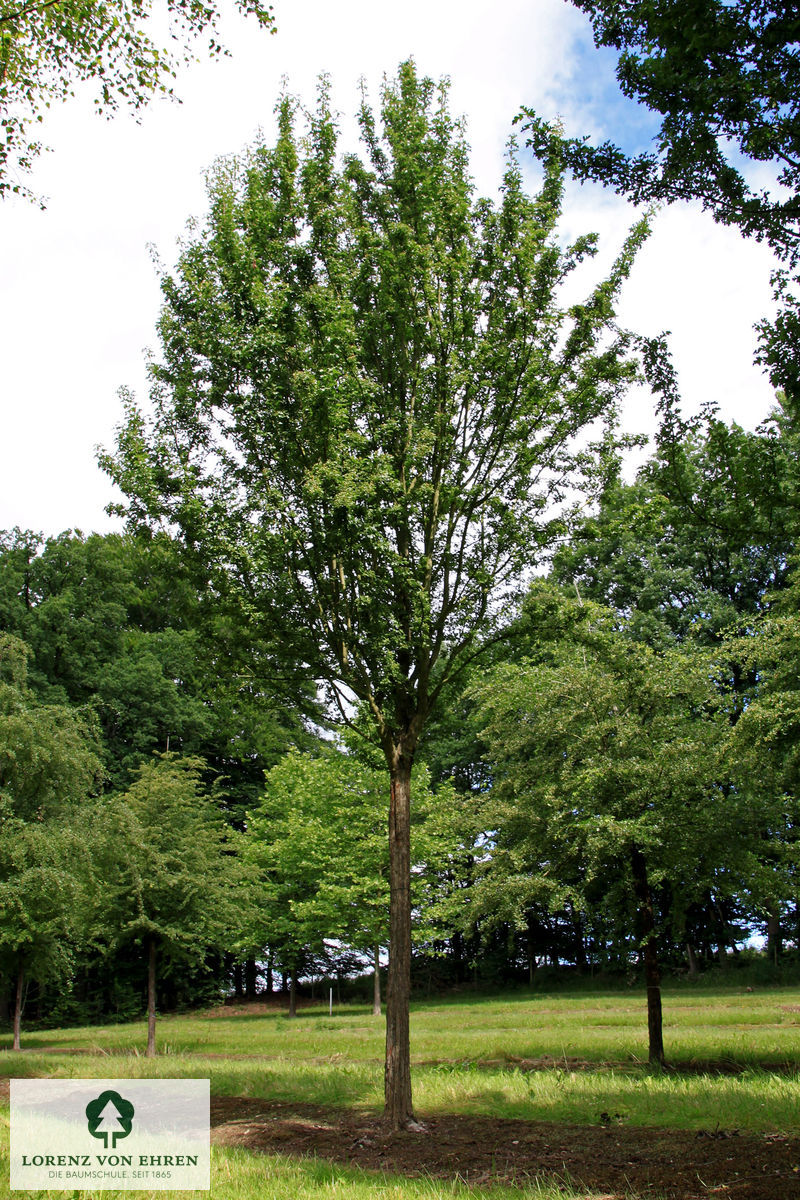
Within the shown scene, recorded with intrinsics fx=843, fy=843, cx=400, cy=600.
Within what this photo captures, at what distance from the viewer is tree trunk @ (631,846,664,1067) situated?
1162 centimetres

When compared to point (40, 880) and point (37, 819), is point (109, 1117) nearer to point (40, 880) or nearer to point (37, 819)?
point (40, 880)

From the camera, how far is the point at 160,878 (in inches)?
707

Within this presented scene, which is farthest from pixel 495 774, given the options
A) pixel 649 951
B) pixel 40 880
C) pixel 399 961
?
pixel 399 961

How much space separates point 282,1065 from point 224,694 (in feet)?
23.7

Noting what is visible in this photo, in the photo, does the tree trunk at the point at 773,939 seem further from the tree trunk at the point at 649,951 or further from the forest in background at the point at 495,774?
the tree trunk at the point at 649,951

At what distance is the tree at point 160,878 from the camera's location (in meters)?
17.6

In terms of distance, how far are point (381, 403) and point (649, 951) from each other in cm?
858

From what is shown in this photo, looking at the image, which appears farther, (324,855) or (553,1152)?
(324,855)

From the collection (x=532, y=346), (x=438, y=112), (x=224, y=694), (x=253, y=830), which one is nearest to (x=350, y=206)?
(x=438, y=112)

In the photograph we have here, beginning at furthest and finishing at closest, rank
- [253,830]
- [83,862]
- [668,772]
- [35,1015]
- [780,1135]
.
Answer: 1. [35,1015]
2. [253,830]
3. [83,862]
4. [668,772]
5. [780,1135]

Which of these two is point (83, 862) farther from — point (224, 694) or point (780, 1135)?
point (780, 1135)

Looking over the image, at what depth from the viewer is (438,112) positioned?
10289 millimetres
